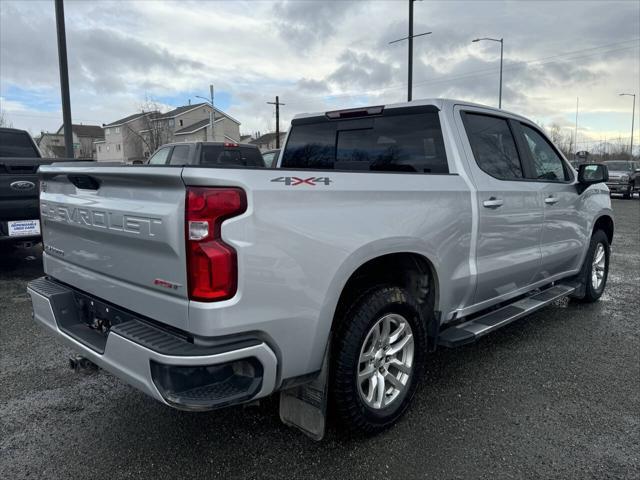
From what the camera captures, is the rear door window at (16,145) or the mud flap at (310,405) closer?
the mud flap at (310,405)

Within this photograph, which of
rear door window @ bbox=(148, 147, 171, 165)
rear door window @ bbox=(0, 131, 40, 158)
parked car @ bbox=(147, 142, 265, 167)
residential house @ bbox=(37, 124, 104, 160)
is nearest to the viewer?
rear door window @ bbox=(0, 131, 40, 158)

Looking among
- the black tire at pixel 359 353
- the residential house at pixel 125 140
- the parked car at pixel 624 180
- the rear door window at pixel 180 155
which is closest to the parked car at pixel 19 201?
the black tire at pixel 359 353

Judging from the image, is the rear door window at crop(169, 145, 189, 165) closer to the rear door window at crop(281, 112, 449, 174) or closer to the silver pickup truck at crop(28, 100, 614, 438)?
the rear door window at crop(281, 112, 449, 174)

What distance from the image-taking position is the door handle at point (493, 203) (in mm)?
3500

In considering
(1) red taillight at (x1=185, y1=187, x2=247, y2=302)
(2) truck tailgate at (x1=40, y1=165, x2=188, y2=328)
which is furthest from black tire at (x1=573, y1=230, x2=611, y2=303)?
(2) truck tailgate at (x1=40, y1=165, x2=188, y2=328)

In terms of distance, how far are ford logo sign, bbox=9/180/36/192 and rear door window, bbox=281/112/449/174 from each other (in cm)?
366

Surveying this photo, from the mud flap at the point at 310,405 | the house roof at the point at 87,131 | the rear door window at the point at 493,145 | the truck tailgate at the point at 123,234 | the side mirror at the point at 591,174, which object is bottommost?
the mud flap at the point at 310,405

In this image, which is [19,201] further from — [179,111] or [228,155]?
[179,111]

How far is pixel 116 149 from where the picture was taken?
66.4m

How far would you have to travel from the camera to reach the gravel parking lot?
8.65ft

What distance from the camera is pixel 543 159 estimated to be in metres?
4.52

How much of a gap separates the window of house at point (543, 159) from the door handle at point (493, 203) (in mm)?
880

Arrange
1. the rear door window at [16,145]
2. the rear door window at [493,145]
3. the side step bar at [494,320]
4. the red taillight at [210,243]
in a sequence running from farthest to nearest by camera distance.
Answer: the rear door window at [16,145] < the rear door window at [493,145] < the side step bar at [494,320] < the red taillight at [210,243]

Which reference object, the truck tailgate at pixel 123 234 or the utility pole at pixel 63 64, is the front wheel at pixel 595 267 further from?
the utility pole at pixel 63 64
